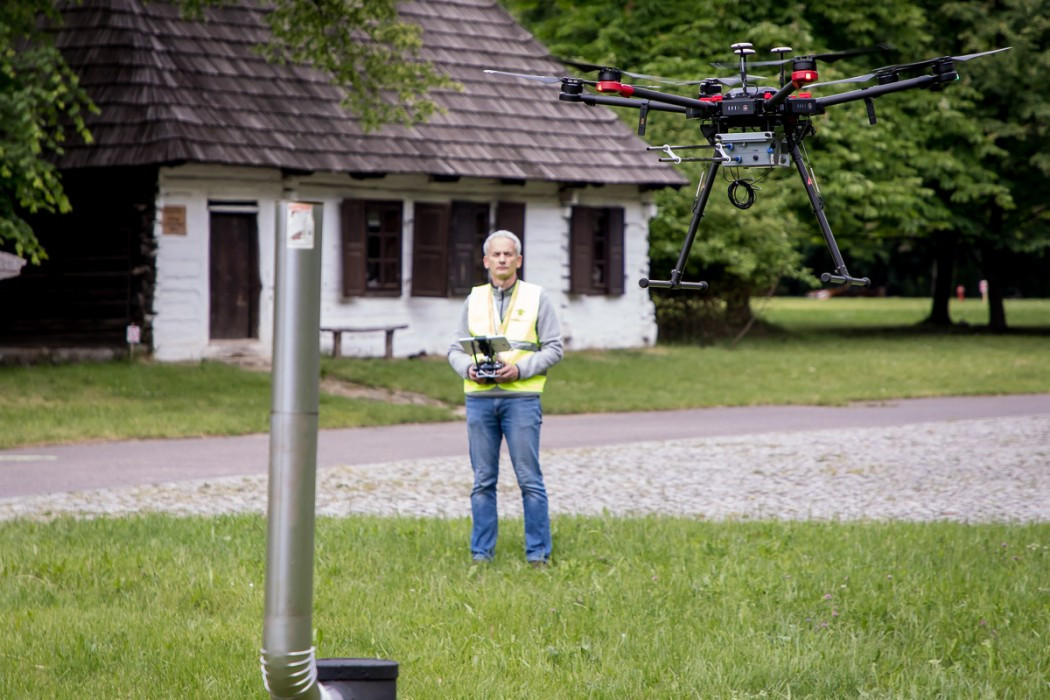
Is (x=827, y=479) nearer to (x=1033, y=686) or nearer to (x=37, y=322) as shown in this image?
(x=1033, y=686)

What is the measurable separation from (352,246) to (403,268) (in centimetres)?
128

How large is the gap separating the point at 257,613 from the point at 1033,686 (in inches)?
138

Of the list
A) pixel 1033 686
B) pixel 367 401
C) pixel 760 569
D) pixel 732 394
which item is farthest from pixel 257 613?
pixel 732 394

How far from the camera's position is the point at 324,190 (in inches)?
958

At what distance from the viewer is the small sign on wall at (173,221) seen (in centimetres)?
2217

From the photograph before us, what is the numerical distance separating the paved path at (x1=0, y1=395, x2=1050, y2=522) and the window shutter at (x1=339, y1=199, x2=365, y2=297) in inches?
293

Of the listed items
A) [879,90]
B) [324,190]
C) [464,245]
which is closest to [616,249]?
[464,245]

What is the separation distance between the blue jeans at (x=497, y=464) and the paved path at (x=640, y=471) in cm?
215

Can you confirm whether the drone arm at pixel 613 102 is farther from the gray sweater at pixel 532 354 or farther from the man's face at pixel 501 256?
the gray sweater at pixel 532 354

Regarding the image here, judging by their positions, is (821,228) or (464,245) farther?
(464,245)

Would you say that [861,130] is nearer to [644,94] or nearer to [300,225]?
[644,94]

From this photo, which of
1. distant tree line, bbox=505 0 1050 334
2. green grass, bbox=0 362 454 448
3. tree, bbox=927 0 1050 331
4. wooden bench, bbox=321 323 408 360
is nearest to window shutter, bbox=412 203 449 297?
wooden bench, bbox=321 323 408 360

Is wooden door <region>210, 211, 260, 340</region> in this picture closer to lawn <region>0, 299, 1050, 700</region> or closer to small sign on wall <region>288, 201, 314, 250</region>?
lawn <region>0, 299, 1050, 700</region>

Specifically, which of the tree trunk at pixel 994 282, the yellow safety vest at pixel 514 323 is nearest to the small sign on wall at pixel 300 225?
the yellow safety vest at pixel 514 323
